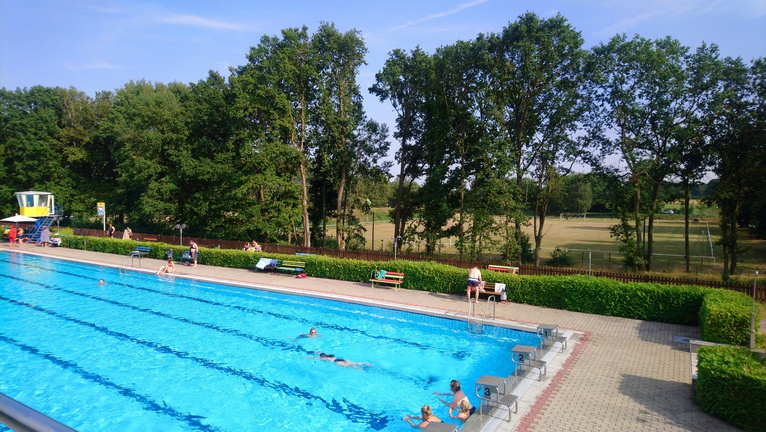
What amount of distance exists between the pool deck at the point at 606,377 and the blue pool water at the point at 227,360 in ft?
4.14

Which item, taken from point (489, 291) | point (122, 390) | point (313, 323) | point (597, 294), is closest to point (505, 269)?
point (489, 291)

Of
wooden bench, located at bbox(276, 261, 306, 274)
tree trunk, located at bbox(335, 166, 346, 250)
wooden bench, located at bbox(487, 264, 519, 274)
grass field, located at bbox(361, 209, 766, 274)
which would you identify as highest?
tree trunk, located at bbox(335, 166, 346, 250)

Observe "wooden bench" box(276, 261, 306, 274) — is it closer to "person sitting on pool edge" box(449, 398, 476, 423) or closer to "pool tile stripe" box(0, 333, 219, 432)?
"pool tile stripe" box(0, 333, 219, 432)

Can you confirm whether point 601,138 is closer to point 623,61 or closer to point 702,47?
point 623,61

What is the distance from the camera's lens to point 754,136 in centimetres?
2481

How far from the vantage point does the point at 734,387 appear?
855cm

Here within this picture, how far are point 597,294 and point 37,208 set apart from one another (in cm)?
4881

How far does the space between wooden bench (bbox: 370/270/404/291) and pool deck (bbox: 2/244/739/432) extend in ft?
6.12

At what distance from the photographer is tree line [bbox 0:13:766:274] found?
26438 millimetres

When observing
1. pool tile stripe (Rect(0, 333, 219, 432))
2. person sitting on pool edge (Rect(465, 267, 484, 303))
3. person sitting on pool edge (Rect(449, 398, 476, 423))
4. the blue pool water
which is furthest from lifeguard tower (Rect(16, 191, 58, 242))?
person sitting on pool edge (Rect(449, 398, 476, 423))

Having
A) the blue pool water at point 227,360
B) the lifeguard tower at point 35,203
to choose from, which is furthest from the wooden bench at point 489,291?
the lifeguard tower at point 35,203

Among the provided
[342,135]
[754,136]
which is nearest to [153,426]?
[342,135]

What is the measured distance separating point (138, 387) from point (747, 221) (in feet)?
165

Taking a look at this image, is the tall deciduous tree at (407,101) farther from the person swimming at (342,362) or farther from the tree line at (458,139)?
the person swimming at (342,362)
